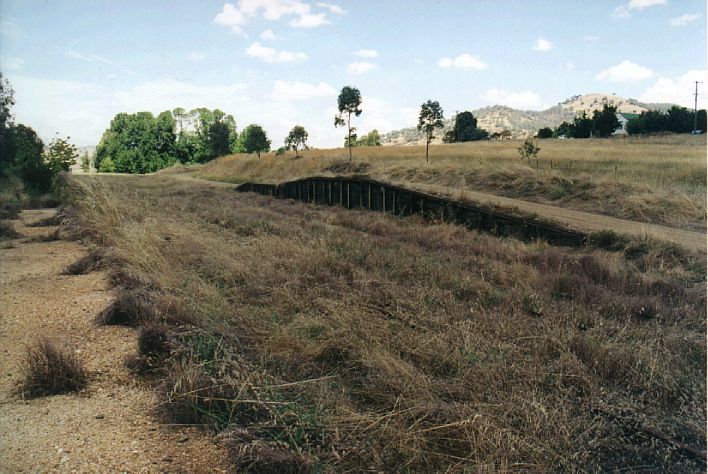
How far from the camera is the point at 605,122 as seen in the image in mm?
71250

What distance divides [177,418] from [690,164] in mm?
28107

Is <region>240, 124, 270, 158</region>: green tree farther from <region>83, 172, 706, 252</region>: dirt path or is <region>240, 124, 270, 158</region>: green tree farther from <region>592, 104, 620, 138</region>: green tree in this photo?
<region>592, 104, 620, 138</region>: green tree

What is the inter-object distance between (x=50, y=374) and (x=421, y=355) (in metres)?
3.53

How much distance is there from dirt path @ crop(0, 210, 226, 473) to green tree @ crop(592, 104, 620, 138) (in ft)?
256

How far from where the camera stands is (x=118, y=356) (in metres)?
5.13

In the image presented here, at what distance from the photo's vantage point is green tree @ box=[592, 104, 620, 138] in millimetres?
71062

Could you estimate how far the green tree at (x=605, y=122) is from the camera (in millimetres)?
71062

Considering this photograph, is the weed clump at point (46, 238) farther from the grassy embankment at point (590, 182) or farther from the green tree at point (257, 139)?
the green tree at point (257, 139)

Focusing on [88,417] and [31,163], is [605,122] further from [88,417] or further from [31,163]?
[88,417]

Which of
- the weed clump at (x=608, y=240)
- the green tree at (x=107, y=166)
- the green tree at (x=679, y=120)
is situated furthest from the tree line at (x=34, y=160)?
the green tree at (x=679, y=120)

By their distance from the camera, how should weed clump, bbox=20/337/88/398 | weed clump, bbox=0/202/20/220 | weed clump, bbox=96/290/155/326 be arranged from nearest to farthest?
weed clump, bbox=20/337/88/398 < weed clump, bbox=96/290/155/326 < weed clump, bbox=0/202/20/220

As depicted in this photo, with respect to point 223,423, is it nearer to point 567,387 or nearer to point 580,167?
point 567,387

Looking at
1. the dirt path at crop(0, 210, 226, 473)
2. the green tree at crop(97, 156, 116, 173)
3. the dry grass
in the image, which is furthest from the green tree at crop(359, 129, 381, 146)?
the dirt path at crop(0, 210, 226, 473)

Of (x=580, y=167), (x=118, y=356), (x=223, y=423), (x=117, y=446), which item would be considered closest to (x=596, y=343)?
(x=223, y=423)
